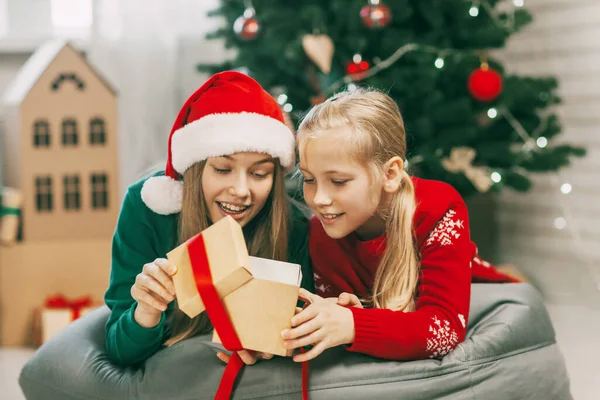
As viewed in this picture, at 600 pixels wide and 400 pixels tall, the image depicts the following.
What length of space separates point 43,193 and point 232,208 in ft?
4.75

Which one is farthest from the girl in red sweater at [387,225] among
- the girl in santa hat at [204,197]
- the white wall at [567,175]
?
the white wall at [567,175]

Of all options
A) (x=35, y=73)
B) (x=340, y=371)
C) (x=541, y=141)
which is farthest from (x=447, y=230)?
(x=35, y=73)

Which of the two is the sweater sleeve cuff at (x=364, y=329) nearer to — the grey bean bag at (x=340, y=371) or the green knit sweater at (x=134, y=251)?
the grey bean bag at (x=340, y=371)

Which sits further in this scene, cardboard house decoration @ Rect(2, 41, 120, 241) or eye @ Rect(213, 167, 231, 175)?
cardboard house decoration @ Rect(2, 41, 120, 241)

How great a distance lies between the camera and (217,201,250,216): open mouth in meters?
1.39

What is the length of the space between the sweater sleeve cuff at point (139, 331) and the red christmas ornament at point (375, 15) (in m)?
1.39

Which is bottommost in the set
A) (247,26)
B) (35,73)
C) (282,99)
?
(282,99)

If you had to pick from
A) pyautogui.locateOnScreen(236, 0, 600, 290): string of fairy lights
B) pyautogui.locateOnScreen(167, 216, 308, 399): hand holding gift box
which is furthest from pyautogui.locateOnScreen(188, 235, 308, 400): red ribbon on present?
pyautogui.locateOnScreen(236, 0, 600, 290): string of fairy lights

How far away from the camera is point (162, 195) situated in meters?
1.47

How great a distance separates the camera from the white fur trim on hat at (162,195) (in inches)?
58.1

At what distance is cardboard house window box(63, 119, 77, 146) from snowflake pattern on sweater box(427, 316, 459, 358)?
69.2 inches

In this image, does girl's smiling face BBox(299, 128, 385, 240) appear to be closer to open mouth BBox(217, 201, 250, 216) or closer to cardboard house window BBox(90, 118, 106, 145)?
open mouth BBox(217, 201, 250, 216)

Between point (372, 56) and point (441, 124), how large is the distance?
1.11 feet

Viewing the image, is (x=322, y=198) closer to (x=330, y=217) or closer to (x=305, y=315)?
(x=330, y=217)
